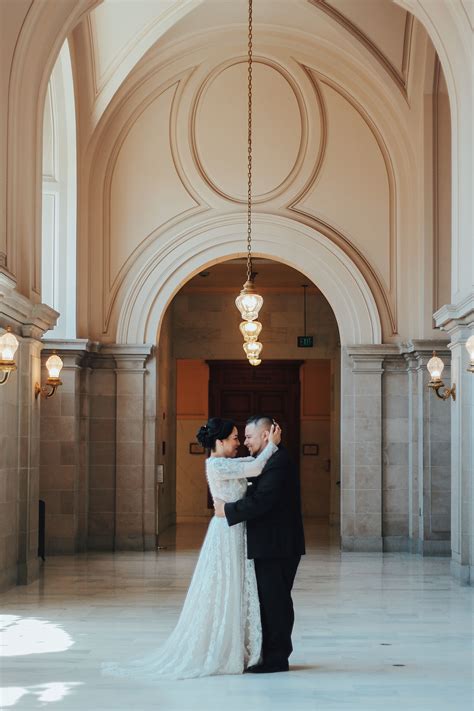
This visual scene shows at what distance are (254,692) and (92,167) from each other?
35.1 feet

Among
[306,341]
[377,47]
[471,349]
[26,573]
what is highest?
[377,47]

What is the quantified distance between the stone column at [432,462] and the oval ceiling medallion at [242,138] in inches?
130

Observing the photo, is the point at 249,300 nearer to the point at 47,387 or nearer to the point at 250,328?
the point at 250,328

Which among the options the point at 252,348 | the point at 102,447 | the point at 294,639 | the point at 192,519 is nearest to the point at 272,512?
the point at 294,639

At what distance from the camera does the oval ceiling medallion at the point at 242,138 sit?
15578mm

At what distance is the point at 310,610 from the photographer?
9.82m

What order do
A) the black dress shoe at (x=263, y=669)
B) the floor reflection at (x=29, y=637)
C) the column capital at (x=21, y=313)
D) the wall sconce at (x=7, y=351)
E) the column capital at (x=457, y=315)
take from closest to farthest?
1. the black dress shoe at (x=263, y=669)
2. the floor reflection at (x=29, y=637)
3. the wall sconce at (x=7, y=351)
4. the column capital at (x=21, y=313)
5. the column capital at (x=457, y=315)

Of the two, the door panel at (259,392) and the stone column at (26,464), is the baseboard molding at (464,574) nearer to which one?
the stone column at (26,464)

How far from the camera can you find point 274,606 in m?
6.74

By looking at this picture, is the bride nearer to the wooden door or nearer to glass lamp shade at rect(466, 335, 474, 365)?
glass lamp shade at rect(466, 335, 474, 365)

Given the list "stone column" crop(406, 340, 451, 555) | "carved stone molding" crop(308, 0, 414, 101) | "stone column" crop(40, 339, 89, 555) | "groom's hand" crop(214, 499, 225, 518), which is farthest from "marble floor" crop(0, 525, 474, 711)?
"carved stone molding" crop(308, 0, 414, 101)

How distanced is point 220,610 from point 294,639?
1.76 metres

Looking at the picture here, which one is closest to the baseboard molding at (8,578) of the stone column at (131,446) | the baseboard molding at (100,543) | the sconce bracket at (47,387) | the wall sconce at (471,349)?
the sconce bracket at (47,387)

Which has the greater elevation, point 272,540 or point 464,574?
point 272,540
